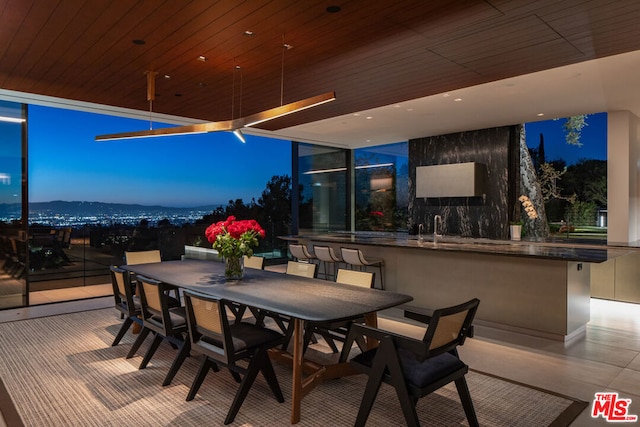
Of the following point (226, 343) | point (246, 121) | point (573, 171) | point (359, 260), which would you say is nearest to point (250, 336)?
point (226, 343)

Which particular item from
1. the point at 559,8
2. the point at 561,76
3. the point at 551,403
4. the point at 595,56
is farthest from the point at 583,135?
the point at 551,403

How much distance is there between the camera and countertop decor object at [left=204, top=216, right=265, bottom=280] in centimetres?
353

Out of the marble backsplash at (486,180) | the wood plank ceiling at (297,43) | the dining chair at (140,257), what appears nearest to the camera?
the wood plank ceiling at (297,43)

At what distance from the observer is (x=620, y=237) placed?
19.2 ft

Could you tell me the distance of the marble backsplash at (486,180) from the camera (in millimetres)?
6965

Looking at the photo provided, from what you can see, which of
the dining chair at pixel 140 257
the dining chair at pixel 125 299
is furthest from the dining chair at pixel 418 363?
the dining chair at pixel 140 257

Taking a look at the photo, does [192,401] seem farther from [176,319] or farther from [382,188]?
[382,188]

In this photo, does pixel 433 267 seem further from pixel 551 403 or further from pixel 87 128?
pixel 87 128

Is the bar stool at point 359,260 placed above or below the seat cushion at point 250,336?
above

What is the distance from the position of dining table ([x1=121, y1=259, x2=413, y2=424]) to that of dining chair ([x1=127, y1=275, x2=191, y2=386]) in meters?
0.23

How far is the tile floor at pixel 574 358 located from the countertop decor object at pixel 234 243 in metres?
1.80

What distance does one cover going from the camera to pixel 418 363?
2.35 m

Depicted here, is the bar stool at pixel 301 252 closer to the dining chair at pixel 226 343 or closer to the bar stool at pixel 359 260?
the bar stool at pixel 359 260

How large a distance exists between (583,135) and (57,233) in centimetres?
843
